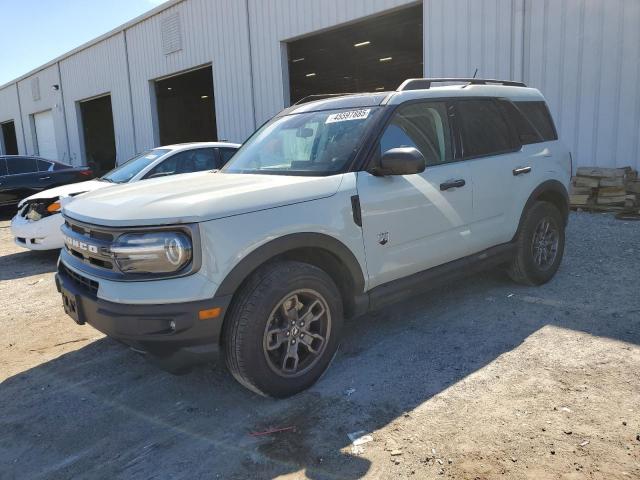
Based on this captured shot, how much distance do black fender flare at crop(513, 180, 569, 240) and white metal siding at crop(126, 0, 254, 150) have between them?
35.1 feet

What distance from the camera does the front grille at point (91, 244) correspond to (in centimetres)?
302

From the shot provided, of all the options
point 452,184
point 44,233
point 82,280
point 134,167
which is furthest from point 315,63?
point 82,280

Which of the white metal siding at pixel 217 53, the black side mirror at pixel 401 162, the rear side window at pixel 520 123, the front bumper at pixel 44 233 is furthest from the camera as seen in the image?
the white metal siding at pixel 217 53

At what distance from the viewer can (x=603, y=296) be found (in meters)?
4.85

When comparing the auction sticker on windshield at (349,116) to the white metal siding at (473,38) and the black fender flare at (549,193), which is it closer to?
the black fender flare at (549,193)

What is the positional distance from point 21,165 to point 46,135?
782 inches

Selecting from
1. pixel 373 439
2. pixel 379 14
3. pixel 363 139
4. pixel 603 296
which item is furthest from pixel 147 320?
pixel 379 14

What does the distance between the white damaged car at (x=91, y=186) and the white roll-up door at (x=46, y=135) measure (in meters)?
22.5

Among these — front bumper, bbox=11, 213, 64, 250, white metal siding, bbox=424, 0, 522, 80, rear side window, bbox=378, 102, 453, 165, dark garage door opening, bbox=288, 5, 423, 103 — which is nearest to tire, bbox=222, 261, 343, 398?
rear side window, bbox=378, 102, 453, 165

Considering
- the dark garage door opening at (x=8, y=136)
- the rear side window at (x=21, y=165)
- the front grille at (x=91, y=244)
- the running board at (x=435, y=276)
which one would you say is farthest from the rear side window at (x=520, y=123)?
the dark garage door opening at (x=8, y=136)

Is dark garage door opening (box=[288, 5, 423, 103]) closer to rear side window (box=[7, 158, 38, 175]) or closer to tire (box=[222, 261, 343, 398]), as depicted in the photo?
rear side window (box=[7, 158, 38, 175])

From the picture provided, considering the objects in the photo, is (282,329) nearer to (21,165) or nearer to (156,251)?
(156,251)

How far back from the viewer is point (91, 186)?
296 inches

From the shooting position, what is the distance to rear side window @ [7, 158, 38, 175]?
11469mm
